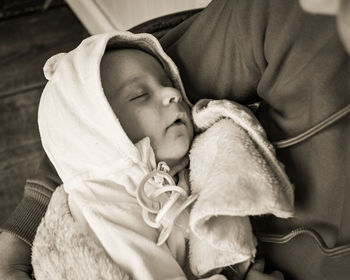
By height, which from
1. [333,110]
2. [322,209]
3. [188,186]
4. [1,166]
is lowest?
[1,166]

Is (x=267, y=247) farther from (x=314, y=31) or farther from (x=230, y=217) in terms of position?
(x=314, y=31)

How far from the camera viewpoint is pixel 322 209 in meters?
0.62

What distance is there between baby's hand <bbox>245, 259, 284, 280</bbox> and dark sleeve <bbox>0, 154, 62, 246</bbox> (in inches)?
17.5

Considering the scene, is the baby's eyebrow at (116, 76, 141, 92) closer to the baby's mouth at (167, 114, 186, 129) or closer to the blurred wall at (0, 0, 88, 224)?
the baby's mouth at (167, 114, 186, 129)

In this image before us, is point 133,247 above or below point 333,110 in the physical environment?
below

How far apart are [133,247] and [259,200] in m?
0.23

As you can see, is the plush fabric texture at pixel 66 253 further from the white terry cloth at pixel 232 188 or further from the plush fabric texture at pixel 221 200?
the white terry cloth at pixel 232 188

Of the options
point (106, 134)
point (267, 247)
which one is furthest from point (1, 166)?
point (267, 247)

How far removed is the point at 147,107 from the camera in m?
0.75

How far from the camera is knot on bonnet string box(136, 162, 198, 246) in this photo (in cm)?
67

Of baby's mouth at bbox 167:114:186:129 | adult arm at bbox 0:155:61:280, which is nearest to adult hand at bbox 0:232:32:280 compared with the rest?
adult arm at bbox 0:155:61:280

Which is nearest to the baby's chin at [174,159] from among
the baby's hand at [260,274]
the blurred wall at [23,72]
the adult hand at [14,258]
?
the baby's hand at [260,274]

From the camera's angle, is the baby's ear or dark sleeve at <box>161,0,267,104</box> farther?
the baby's ear

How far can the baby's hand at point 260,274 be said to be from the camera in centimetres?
67
